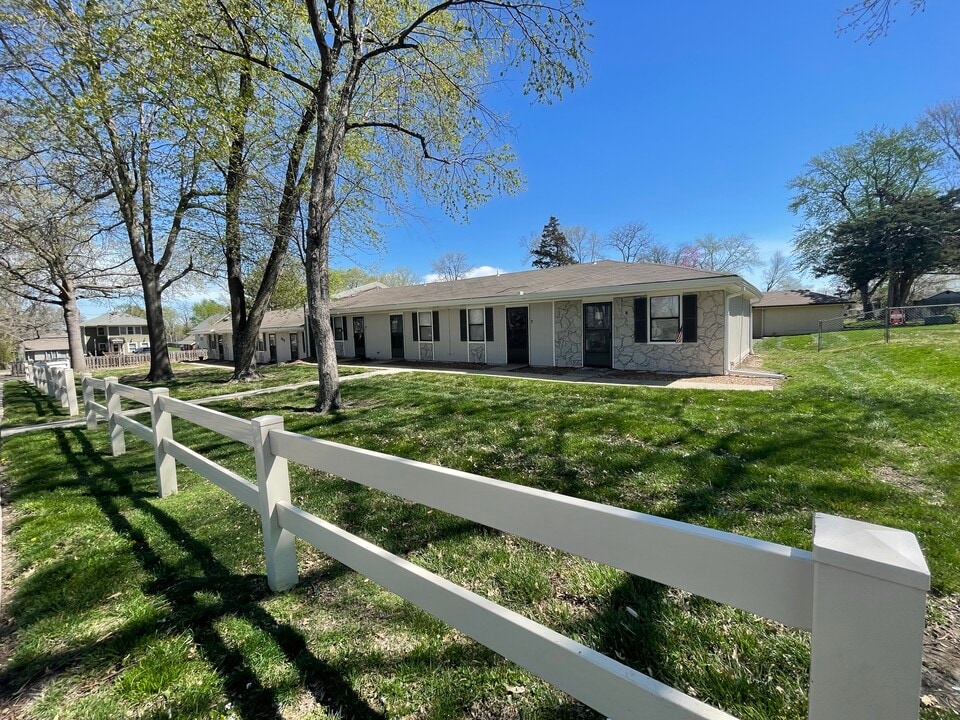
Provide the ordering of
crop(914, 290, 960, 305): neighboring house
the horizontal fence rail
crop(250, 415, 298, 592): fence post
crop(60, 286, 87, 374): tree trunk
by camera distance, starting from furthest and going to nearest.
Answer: crop(914, 290, 960, 305): neighboring house < crop(60, 286, 87, 374): tree trunk < crop(250, 415, 298, 592): fence post < the horizontal fence rail

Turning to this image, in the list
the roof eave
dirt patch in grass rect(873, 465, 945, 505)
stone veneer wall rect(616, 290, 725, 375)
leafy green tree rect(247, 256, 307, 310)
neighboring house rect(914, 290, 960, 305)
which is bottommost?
Answer: dirt patch in grass rect(873, 465, 945, 505)

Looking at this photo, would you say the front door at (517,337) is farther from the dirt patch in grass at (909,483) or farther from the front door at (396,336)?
the dirt patch in grass at (909,483)

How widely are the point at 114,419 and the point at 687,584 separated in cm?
708

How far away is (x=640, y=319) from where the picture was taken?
12.8 m

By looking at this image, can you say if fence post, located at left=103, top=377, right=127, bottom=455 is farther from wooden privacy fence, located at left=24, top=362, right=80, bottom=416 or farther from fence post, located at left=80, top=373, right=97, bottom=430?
wooden privacy fence, located at left=24, top=362, right=80, bottom=416

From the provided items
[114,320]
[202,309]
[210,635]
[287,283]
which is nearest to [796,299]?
[287,283]

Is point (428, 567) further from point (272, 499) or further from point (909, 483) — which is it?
point (909, 483)

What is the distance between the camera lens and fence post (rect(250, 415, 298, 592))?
8.98 ft

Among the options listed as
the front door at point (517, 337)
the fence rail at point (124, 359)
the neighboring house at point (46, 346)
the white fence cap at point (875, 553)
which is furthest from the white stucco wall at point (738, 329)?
the neighboring house at point (46, 346)

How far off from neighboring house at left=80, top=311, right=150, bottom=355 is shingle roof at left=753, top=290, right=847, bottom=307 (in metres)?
55.7

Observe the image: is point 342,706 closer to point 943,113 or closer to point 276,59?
point 276,59

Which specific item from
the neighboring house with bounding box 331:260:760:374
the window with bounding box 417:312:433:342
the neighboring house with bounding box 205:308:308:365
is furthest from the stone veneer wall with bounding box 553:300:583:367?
the neighboring house with bounding box 205:308:308:365

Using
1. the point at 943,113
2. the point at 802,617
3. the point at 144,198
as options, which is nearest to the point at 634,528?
the point at 802,617

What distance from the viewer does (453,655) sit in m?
2.17
